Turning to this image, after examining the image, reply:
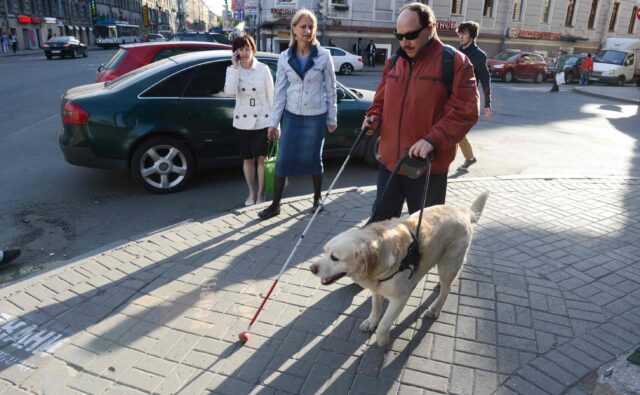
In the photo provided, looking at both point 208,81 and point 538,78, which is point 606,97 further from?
point 208,81

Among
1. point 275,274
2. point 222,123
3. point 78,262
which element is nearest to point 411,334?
point 275,274

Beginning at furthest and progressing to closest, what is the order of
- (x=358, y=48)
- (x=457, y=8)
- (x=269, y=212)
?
(x=457, y=8) < (x=358, y=48) < (x=269, y=212)

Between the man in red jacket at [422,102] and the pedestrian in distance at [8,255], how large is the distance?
338cm

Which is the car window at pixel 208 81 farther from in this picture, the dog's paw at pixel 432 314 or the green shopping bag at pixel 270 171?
the dog's paw at pixel 432 314

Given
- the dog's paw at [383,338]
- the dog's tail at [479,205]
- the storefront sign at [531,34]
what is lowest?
the dog's paw at [383,338]

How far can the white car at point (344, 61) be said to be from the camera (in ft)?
85.6

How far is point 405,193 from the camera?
3.48 meters

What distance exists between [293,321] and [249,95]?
113 inches

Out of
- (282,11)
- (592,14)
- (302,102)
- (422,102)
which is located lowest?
(302,102)

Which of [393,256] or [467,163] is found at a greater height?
[393,256]

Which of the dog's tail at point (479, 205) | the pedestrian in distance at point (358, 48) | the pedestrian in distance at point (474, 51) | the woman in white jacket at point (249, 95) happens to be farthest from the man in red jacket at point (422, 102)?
the pedestrian in distance at point (358, 48)

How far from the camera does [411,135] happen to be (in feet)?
10.5

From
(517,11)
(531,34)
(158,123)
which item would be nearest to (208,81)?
(158,123)

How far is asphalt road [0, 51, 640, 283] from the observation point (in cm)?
482
